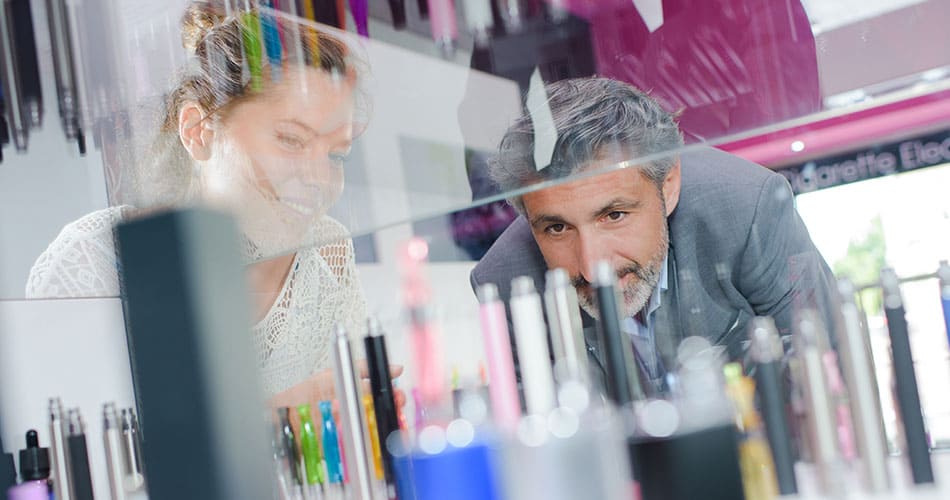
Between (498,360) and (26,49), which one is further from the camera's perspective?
(26,49)

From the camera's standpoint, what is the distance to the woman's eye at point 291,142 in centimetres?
70

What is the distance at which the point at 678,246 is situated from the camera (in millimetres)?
830

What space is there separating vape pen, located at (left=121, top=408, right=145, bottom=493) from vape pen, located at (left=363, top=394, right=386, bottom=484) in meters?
0.23

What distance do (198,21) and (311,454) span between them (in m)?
0.41

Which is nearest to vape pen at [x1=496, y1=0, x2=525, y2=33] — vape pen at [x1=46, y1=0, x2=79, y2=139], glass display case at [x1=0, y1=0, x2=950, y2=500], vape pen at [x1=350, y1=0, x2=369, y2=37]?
glass display case at [x1=0, y1=0, x2=950, y2=500]

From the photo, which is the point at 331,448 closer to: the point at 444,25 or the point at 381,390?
the point at 381,390

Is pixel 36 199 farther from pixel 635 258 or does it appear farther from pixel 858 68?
pixel 858 68

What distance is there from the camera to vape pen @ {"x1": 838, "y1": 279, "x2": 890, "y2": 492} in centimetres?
43

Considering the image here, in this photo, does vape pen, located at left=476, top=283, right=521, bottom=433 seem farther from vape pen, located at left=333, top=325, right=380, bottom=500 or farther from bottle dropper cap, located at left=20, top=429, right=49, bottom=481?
bottle dropper cap, located at left=20, top=429, right=49, bottom=481

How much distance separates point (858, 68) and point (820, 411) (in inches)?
6.8

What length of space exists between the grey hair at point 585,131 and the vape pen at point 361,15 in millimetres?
167

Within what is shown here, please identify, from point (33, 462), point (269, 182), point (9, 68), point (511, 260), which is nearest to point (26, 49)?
point (9, 68)

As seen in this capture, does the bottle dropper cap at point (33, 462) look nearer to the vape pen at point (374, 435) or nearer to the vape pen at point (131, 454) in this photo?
the vape pen at point (131, 454)

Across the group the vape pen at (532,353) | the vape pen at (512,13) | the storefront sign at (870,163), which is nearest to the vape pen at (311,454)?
the vape pen at (532,353)
